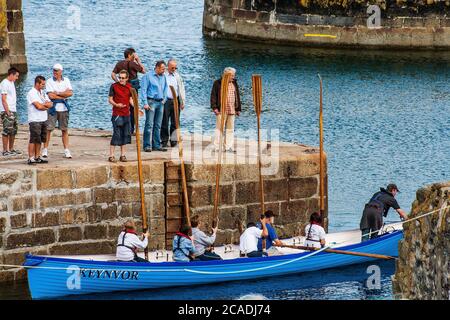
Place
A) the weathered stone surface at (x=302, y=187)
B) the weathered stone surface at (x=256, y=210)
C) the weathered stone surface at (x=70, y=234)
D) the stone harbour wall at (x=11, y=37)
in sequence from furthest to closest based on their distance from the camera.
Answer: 1. the stone harbour wall at (x=11, y=37)
2. the weathered stone surface at (x=302, y=187)
3. the weathered stone surface at (x=256, y=210)
4. the weathered stone surface at (x=70, y=234)

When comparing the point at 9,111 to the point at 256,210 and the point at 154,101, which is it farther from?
the point at 256,210

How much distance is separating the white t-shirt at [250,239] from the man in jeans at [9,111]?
467 cm

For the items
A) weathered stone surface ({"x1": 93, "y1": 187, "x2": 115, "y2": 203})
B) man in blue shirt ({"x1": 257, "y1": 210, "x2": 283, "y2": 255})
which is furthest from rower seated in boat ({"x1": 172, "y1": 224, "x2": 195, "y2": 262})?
man in blue shirt ({"x1": 257, "y1": 210, "x2": 283, "y2": 255})

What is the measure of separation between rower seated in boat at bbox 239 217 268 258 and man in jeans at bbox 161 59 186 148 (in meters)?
2.85

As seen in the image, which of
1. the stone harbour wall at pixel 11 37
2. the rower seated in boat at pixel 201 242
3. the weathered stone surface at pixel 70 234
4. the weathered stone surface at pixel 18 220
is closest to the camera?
the weathered stone surface at pixel 18 220

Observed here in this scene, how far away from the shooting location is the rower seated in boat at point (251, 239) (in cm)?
3112

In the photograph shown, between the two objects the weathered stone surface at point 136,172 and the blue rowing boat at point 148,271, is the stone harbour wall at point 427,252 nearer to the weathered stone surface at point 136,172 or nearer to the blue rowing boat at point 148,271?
the blue rowing boat at point 148,271

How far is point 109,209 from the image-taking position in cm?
3086

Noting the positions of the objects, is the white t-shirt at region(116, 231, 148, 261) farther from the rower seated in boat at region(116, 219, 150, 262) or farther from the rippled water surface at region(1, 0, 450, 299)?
the rippled water surface at region(1, 0, 450, 299)

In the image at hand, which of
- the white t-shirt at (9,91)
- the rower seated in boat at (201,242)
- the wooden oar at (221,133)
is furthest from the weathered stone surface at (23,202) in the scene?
the wooden oar at (221,133)

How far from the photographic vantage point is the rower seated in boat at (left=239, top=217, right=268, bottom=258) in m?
31.1

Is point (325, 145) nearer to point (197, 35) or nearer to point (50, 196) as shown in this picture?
point (50, 196)
